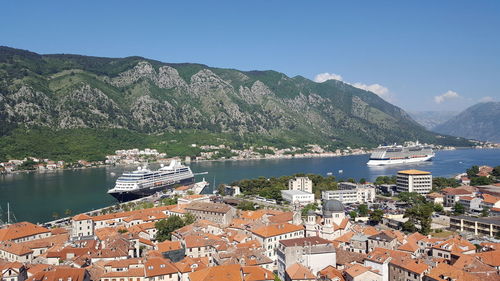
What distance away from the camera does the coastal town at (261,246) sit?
31.4 m

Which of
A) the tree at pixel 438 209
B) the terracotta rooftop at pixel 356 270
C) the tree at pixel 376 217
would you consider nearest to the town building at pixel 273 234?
the terracotta rooftop at pixel 356 270

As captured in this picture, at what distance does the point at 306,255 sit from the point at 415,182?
52.4 m

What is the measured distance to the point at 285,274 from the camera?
34.1m

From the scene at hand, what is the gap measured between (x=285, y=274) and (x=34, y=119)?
152536mm

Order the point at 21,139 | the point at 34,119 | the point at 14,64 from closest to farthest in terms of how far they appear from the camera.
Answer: the point at 21,139, the point at 34,119, the point at 14,64

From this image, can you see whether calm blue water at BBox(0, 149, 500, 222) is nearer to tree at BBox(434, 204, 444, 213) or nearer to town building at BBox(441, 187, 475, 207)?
town building at BBox(441, 187, 475, 207)

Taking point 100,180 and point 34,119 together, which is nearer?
point 100,180

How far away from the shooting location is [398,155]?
6206 inches

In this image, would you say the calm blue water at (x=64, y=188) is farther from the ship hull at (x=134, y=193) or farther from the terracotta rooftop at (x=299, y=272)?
the terracotta rooftop at (x=299, y=272)

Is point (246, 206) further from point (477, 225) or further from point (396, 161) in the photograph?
point (396, 161)

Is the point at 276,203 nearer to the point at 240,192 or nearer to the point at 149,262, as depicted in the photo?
the point at 240,192

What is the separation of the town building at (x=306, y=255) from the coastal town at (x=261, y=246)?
8cm

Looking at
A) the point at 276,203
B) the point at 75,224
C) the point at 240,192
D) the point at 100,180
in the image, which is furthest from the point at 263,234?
the point at 100,180

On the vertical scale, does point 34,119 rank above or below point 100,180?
above
